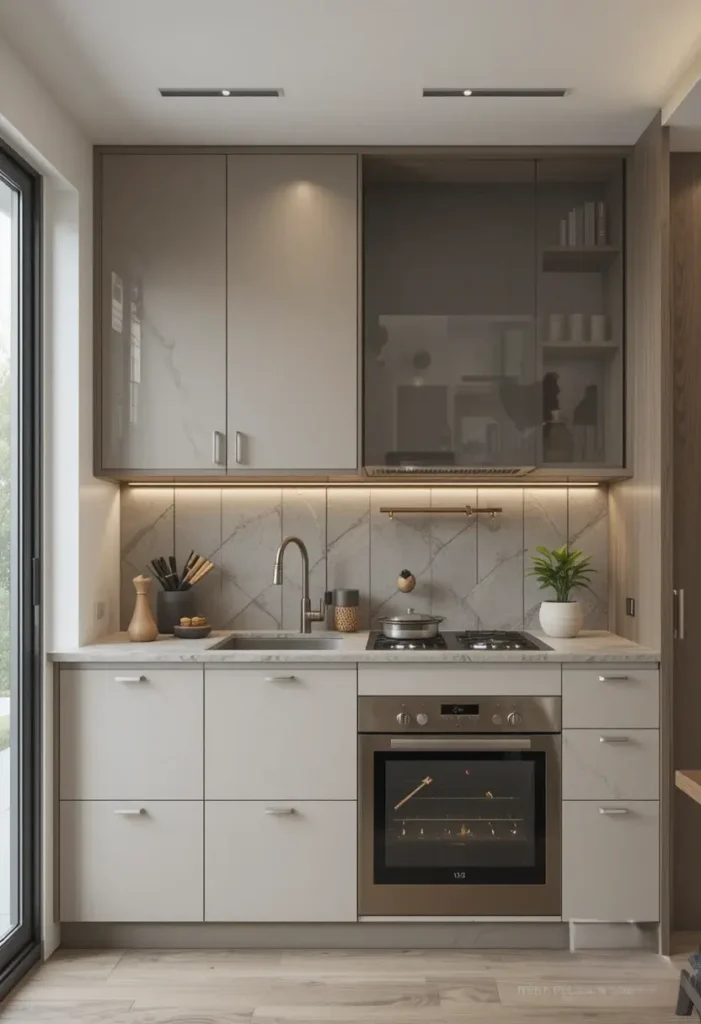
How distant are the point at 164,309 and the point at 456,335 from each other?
1045 mm

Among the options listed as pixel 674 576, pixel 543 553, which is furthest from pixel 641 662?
pixel 543 553

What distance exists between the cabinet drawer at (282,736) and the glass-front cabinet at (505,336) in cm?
84

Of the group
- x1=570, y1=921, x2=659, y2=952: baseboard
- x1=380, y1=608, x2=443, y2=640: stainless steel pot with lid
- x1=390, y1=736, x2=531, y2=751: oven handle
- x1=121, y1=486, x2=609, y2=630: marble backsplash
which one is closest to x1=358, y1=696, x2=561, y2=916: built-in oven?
x1=390, y1=736, x2=531, y2=751: oven handle

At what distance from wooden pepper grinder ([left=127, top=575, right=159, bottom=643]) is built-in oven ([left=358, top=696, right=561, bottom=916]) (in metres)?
0.81

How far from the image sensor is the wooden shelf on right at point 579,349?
10.8 feet

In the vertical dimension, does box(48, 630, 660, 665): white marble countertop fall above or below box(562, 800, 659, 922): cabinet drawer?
above

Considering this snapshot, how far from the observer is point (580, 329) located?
3.31m

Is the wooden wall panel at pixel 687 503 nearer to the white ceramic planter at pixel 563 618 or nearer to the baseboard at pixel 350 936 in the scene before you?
the white ceramic planter at pixel 563 618

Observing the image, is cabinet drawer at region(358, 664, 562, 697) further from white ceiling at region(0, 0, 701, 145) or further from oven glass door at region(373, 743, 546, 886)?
white ceiling at region(0, 0, 701, 145)

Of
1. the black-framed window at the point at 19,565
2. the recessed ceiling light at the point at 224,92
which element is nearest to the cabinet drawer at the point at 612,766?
the black-framed window at the point at 19,565

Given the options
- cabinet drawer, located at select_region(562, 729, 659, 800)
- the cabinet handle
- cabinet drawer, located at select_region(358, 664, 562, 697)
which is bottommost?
cabinet drawer, located at select_region(562, 729, 659, 800)

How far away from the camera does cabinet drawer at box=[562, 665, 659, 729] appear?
3004 millimetres

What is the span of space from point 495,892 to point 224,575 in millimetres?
1527

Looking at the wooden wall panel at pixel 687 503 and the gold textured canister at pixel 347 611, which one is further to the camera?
the gold textured canister at pixel 347 611
